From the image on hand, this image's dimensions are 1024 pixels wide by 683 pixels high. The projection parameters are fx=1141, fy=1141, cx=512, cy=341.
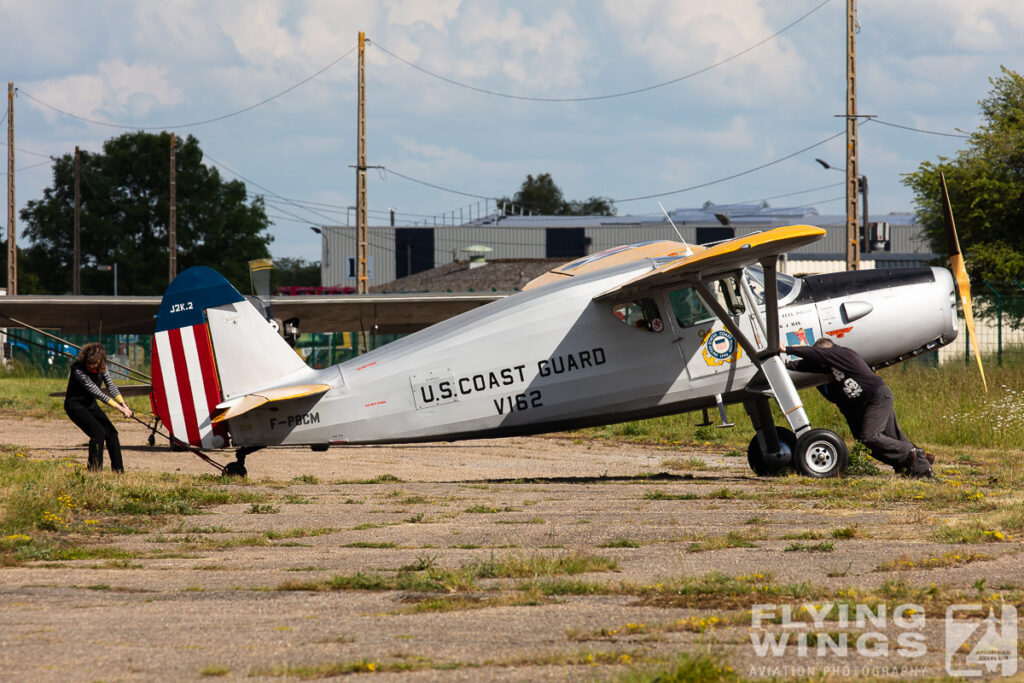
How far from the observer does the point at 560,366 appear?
40.6ft

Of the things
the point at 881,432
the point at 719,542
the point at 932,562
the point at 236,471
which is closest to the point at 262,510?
the point at 236,471

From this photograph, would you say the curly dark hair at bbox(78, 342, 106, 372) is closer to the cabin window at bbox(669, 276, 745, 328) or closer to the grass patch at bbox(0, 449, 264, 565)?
the grass patch at bbox(0, 449, 264, 565)

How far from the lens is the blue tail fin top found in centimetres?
1284

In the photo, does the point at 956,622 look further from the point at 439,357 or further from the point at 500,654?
the point at 439,357

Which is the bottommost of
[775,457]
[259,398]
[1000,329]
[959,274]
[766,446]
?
[775,457]

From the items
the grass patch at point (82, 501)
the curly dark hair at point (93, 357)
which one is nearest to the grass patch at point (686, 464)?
the grass patch at point (82, 501)

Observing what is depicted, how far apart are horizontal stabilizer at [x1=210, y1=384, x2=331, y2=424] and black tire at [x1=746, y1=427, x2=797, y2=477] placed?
16.1 feet

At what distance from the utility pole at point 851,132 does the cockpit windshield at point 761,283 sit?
1583cm

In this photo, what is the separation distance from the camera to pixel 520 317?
40.8 ft

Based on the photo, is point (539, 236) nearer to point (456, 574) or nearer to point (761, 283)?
point (761, 283)

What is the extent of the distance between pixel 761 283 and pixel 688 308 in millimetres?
920

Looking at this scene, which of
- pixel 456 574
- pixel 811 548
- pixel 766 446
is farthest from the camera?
pixel 766 446

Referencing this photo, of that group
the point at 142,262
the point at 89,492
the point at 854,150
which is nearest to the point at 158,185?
the point at 142,262

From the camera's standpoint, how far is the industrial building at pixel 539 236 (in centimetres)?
9125
